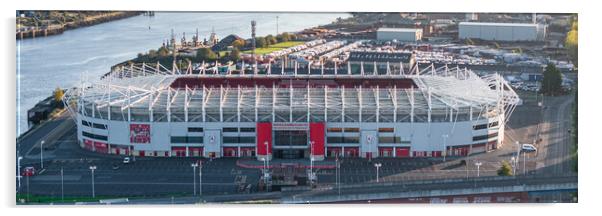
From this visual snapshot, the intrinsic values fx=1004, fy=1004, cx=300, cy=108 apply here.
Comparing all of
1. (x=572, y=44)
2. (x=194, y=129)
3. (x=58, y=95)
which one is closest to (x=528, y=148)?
(x=194, y=129)

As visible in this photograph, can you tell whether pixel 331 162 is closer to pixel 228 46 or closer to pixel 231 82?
pixel 231 82

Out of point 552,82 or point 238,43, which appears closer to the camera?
point 552,82

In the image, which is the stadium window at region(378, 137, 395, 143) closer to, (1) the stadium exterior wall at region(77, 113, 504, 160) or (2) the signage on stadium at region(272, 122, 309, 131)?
(1) the stadium exterior wall at region(77, 113, 504, 160)

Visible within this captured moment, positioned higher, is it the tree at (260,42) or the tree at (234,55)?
the tree at (260,42)

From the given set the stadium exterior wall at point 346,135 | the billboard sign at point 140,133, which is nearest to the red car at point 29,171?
the stadium exterior wall at point 346,135

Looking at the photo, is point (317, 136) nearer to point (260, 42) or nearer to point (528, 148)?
point (528, 148)

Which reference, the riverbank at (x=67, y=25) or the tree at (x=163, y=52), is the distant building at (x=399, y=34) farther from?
the riverbank at (x=67, y=25)
